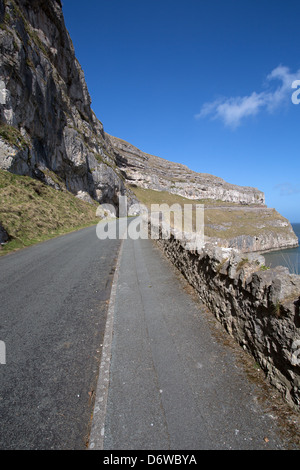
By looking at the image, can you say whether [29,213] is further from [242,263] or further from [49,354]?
[242,263]

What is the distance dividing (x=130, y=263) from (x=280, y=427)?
25.3ft

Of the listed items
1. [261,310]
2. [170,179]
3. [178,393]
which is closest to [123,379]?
[178,393]

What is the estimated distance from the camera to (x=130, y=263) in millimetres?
9648

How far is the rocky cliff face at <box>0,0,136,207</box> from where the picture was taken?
25.8 meters

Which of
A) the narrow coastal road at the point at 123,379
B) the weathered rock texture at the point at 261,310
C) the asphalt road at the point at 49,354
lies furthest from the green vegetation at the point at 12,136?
the weathered rock texture at the point at 261,310

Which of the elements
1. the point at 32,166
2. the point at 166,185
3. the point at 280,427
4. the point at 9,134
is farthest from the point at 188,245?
the point at 166,185

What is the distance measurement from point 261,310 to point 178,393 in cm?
154

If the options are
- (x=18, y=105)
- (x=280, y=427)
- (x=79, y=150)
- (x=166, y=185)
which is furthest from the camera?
(x=166, y=185)

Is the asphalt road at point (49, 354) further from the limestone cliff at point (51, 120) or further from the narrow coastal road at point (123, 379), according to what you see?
the limestone cliff at point (51, 120)

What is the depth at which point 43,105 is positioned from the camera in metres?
34.2

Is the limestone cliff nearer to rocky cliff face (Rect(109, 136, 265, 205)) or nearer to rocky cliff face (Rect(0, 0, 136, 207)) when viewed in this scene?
rocky cliff face (Rect(0, 0, 136, 207))

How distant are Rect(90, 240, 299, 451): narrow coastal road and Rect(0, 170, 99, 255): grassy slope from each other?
33.5 ft

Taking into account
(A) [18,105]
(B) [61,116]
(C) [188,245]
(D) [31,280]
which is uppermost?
(B) [61,116]
